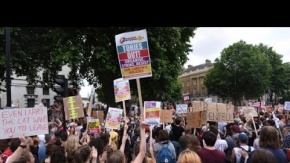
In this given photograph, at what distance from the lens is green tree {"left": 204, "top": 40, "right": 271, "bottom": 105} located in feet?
213

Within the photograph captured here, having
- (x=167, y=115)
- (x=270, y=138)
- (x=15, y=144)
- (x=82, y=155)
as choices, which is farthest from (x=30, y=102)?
(x=270, y=138)

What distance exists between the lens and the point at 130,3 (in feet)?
17.3

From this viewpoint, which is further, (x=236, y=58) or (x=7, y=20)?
(x=236, y=58)

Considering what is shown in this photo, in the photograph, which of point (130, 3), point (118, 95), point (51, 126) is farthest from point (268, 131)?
point (51, 126)

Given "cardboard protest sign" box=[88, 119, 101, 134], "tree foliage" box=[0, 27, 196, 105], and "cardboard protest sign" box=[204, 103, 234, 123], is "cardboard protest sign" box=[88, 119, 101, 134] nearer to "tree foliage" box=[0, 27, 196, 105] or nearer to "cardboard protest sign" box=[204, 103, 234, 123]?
"cardboard protest sign" box=[204, 103, 234, 123]

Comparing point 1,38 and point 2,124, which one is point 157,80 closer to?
point 1,38

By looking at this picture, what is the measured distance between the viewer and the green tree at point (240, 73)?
213 ft

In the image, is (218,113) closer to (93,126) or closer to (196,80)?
(93,126)

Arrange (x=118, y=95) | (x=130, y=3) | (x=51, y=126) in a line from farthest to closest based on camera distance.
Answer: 1. (x=51, y=126)
2. (x=118, y=95)
3. (x=130, y=3)

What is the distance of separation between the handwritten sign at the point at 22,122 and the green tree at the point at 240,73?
2392 inches

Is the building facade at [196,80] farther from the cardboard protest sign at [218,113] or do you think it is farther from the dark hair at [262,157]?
the dark hair at [262,157]

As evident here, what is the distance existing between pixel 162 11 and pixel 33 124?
284 cm

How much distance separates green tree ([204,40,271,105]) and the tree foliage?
36.4m

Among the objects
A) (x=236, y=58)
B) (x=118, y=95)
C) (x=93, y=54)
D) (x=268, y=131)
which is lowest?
(x=268, y=131)
